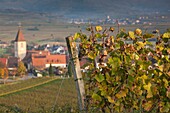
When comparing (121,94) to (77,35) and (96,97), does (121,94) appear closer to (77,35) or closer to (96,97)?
(96,97)

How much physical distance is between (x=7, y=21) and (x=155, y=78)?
140077 millimetres

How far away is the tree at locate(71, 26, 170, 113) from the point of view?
299 cm

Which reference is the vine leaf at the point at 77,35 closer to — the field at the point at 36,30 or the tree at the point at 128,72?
the tree at the point at 128,72

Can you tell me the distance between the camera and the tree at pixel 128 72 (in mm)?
2986

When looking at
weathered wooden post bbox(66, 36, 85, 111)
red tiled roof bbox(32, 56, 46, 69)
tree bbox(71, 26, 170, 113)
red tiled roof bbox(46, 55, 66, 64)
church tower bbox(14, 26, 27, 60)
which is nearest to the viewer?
tree bbox(71, 26, 170, 113)

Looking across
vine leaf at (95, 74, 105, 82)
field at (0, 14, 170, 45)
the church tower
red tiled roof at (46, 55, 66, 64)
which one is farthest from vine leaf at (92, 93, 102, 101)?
field at (0, 14, 170, 45)

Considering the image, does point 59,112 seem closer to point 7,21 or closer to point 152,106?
point 152,106

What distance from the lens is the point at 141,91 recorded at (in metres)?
3.03

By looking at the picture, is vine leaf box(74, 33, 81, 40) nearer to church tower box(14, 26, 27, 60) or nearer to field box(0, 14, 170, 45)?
church tower box(14, 26, 27, 60)

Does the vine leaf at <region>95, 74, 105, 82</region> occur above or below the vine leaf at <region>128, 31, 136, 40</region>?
below

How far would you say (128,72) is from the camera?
295 centimetres

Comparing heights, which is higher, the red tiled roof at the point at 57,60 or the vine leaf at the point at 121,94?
the vine leaf at the point at 121,94

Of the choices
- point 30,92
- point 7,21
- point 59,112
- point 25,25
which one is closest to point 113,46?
point 59,112

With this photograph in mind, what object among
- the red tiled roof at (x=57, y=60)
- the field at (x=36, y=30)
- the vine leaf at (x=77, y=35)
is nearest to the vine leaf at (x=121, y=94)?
the vine leaf at (x=77, y=35)
